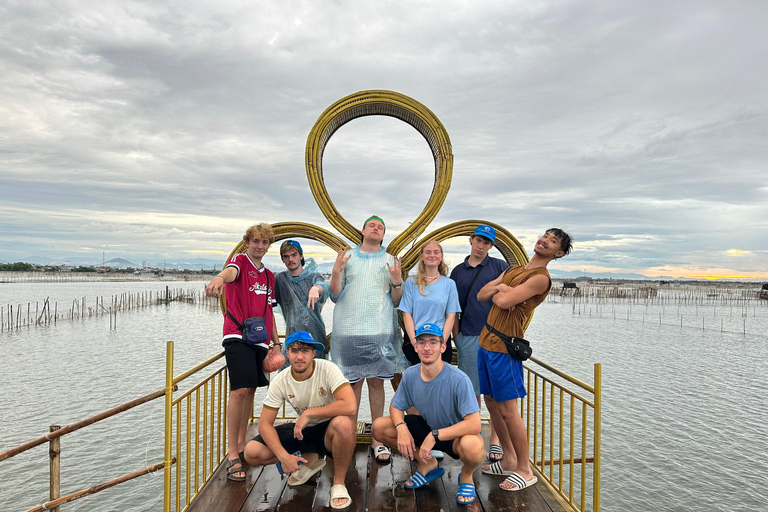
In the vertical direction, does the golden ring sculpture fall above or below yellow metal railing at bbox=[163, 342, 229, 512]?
above

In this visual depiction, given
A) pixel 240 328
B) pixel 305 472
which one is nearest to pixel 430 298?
pixel 240 328

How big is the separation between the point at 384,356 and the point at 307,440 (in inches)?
33.8

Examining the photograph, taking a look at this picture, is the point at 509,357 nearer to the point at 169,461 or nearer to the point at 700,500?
the point at 169,461

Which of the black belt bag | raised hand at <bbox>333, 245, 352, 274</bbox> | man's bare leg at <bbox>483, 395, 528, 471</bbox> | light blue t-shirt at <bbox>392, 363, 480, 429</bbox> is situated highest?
raised hand at <bbox>333, 245, 352, 274</bbox>

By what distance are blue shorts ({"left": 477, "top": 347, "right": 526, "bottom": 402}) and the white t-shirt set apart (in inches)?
39.7

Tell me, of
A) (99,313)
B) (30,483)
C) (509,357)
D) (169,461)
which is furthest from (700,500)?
(99,313)

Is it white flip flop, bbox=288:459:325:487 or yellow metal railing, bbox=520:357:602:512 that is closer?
yellow metal railing, bbox=520:357:602:512

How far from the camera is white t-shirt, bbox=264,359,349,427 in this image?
3.03 metres

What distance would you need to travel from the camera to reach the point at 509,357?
10.5 feet

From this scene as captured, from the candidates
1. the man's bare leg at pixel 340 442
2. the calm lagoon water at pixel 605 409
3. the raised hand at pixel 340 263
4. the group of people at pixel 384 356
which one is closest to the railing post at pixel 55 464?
the group of people at pixel 384 356

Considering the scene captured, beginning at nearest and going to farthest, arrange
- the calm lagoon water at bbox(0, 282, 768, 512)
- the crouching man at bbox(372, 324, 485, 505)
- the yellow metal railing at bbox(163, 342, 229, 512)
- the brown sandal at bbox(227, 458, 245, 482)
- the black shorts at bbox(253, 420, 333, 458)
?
the yellow metal railing at bbox(163, 342, 229, 512)
the crouching man at bbox(372, 324, 485, 505)
the black shorts at bbox(253, 420, 333, 458)
the brown sandal at bbox(227, 458, 245, 482)
the calm lagoon water at bbox(0, 282, 768, 512)

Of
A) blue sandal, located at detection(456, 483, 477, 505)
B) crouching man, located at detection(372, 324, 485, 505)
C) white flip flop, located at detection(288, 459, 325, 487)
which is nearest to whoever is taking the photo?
crouching man, located at detection(372, 324, 485, 505)

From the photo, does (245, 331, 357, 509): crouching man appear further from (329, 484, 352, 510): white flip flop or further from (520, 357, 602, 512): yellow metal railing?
(520, 357, 602, 512): yellow metal railing

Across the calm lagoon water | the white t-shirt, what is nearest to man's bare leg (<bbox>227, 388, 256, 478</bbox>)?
the white t-shirt
